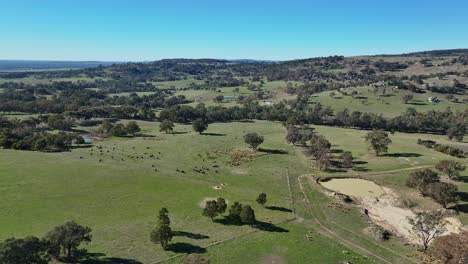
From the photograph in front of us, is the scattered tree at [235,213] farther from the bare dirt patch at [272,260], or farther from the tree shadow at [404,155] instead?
the tree shadow at [404,155]

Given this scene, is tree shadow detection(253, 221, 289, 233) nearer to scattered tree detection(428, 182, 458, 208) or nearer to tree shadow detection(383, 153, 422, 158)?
scattered tree detection(428, 182, 458, 208)

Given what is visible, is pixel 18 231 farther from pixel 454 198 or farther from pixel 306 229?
pixel 454 198

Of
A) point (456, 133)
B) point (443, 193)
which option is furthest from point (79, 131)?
point (456, 133)

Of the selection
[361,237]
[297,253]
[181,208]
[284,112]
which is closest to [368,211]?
[361,237]

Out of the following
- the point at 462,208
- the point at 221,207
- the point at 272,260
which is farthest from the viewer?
the point at 462,208

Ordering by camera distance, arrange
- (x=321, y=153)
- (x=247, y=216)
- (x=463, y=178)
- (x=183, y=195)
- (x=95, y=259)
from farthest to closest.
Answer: (x=321, y=153)
(x=463, y=178)
(x=183, y=195)
(x=247, y=216)
(x=95, y=259)

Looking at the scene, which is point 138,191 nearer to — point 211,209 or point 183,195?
point 183,195
